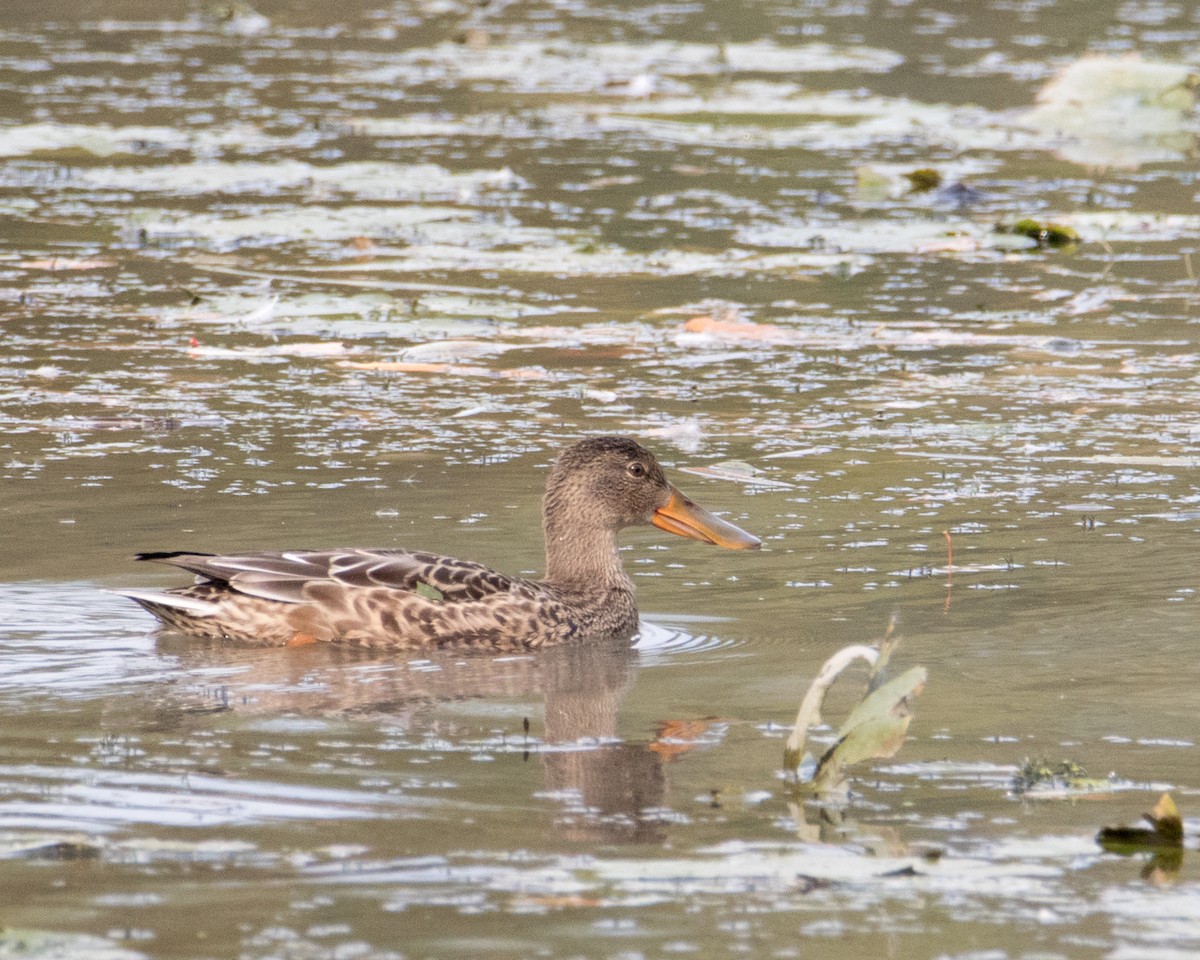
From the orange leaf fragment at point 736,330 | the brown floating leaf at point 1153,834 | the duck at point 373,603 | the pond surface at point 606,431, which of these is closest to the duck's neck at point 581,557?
the duck at point 373,603

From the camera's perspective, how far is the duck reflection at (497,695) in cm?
624

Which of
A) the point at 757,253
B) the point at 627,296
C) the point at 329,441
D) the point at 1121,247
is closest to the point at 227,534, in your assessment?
the point at 329,441

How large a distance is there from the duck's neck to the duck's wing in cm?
65

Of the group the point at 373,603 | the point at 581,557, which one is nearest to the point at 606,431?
the point at 581,557

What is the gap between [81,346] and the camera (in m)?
13.0

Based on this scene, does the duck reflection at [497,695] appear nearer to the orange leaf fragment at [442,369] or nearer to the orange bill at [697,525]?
the orange bill at [697,525]

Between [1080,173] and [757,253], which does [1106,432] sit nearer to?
[757,253]

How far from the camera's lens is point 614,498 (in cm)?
918

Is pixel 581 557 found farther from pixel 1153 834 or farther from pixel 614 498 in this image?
pixel 1153 834

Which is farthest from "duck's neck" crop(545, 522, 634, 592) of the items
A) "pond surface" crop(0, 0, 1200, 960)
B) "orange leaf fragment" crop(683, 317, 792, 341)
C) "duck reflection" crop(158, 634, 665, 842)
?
"orange leaf fragment" crop(683, 317, 792, 341)

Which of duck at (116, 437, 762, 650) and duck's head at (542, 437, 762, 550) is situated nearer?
duck at (116, 437, 762, 650)

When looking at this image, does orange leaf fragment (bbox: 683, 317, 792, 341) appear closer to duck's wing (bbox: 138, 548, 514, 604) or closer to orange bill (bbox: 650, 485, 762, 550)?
orange bill (bbox: 650, 485, 762, 550)

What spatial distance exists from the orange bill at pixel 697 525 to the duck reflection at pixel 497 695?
79 cm

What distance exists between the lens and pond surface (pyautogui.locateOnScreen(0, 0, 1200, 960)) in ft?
17.8
